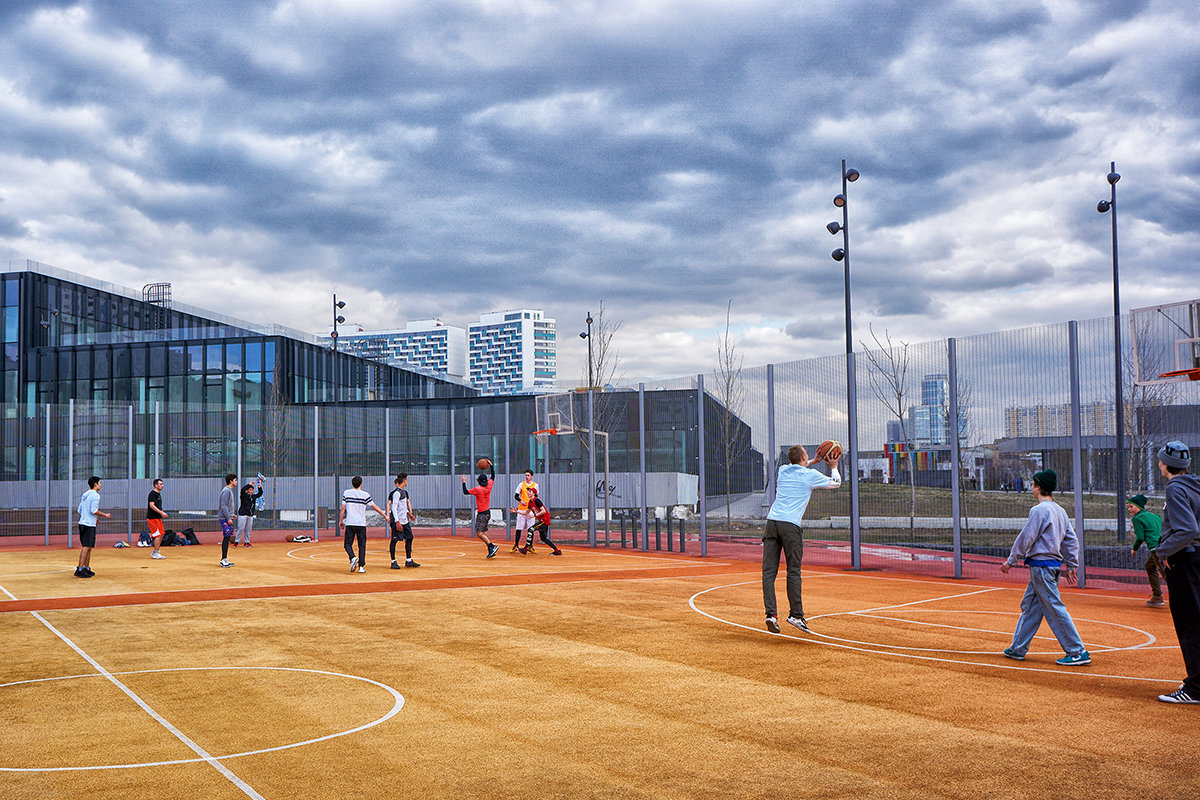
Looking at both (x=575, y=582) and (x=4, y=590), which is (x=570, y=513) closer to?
(x=575, y=582)

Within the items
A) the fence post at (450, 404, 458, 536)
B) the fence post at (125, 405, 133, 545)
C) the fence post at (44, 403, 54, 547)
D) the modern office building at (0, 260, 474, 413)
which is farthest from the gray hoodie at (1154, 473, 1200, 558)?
the modern office building at (0, 260, 474, 413)

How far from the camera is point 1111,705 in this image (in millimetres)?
6855

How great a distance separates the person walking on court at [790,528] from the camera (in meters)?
10.1

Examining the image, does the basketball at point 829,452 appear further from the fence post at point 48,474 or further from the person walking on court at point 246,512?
the fence post at point 48,474

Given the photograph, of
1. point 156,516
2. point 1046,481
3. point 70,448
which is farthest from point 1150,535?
point 70,448

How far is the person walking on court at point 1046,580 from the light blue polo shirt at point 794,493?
217cm

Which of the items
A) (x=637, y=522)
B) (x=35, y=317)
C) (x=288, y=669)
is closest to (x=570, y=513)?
(x=637, y=522)

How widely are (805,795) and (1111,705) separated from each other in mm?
3205

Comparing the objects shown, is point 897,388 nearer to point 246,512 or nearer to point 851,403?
point 851,403

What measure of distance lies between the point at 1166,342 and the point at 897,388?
16.4ft

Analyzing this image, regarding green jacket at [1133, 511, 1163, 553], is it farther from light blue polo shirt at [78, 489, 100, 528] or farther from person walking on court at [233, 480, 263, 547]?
person walking on court at [233, 480, 263, 547]

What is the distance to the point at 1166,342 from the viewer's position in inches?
523

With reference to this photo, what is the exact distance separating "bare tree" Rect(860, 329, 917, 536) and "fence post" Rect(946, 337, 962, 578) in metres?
0.84

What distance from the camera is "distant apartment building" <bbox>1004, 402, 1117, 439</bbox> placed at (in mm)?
14766
